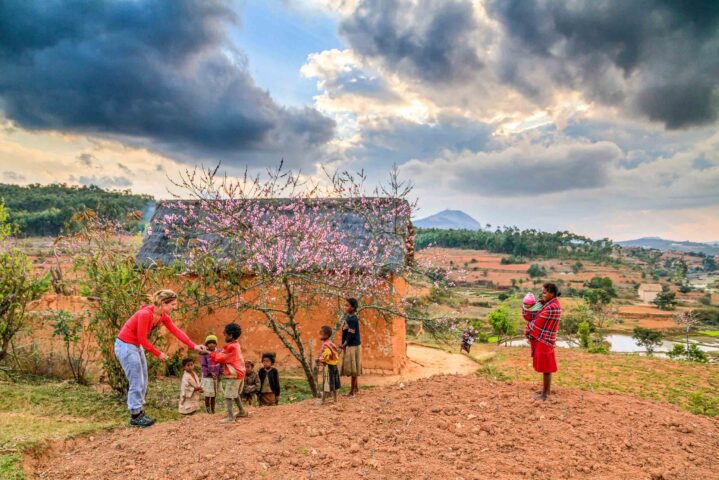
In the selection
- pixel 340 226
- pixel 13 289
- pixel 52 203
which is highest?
pixel 52 203

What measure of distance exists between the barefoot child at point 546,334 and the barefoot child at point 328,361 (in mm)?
3049

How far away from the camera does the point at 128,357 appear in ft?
20.5

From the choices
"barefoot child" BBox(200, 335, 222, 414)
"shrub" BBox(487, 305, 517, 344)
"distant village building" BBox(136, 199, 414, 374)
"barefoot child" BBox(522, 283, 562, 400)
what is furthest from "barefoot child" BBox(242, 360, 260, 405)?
"shrub" BBox(487, 305, 517, 344)

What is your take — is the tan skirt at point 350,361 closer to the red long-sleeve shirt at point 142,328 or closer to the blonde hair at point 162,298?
the red long-sleeve shirt at point 142,328

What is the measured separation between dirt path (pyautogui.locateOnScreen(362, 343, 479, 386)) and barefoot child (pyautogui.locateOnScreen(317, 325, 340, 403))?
15.6 ft

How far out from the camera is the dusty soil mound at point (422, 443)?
4.65 m

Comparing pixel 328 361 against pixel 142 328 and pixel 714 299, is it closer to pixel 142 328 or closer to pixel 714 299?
pixel 142 328

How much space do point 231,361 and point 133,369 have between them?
1.44m

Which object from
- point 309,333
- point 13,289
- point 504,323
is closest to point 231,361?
point 309,333

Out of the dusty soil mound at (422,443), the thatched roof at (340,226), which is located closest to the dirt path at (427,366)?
the thatched roof at (340,226)

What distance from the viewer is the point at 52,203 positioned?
4791 centimetres

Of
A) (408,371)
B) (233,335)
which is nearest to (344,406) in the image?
(233,335)

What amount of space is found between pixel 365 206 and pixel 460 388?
671 centimetres

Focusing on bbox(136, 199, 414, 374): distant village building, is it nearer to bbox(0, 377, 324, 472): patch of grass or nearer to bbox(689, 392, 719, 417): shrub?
bbox(0, 377, 324, 472): patch of grass
